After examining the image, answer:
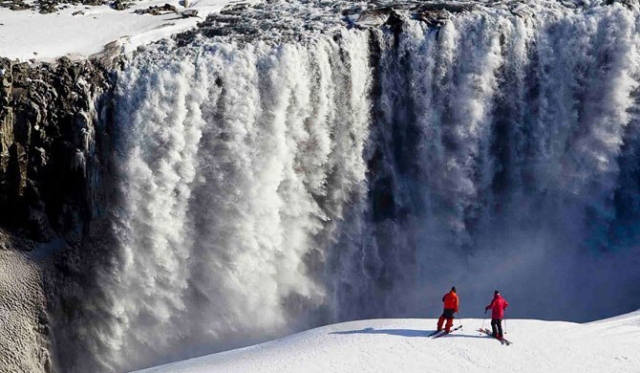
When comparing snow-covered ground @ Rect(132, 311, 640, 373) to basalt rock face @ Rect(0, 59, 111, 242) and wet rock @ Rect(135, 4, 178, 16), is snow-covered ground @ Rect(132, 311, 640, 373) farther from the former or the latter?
wet rock @ Rect(135, 4, 178, 16)

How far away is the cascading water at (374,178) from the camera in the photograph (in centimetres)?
2775

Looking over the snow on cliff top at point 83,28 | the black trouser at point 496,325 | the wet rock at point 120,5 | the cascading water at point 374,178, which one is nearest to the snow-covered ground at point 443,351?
the black trouser at point 496,325

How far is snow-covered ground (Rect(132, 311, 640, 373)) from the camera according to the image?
→ 891 inches

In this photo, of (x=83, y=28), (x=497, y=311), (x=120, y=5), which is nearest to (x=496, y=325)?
(x=497, y=311)

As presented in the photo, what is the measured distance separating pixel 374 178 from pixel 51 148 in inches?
349

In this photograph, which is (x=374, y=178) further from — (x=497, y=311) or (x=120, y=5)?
(x=120, y=5)

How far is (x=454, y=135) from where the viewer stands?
2942 centimetres

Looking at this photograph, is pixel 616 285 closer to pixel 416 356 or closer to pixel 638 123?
pixel 638 123

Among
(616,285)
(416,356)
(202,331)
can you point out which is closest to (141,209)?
(202,331)

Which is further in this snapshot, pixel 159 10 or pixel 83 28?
pixel 159 10

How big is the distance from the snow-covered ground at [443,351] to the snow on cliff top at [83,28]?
964 centimetres

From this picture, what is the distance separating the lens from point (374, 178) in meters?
29.4

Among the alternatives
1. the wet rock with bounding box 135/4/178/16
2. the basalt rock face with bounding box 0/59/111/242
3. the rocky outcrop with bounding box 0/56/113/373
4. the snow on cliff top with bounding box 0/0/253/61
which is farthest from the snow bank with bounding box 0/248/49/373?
the wet rock with bounding box 135/4/178/16

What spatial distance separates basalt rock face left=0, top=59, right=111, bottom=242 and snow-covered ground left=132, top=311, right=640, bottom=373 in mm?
5723
